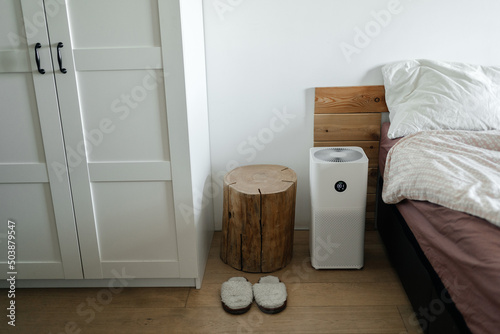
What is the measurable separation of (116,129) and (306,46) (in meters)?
1.12

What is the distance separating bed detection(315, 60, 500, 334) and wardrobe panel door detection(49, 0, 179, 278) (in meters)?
1.01

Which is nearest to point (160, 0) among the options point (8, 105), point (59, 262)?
point (8, 105)

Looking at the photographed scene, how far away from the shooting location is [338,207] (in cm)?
199

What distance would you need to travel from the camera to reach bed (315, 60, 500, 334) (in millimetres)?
1084

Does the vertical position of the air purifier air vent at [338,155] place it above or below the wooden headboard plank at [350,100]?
below

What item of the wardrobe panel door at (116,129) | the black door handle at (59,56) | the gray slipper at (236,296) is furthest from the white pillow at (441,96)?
the black door handle at (59,56)

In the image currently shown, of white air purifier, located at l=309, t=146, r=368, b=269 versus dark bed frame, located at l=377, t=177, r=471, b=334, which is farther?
white air purifier, located at l=309, t=146, r=368, b=269

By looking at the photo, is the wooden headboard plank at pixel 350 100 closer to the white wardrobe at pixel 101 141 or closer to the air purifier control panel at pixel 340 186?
the air purifier control panel at pixel 340 186

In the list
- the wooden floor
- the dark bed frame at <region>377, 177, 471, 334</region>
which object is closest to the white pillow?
the dark bed frame at <region>377, 177, 471, 334</region>

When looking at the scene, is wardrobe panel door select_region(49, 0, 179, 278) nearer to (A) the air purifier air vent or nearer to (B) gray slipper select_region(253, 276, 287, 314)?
(B) gray slipper select_region(253, 276, 287, 314)

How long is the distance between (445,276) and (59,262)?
1.63 metres

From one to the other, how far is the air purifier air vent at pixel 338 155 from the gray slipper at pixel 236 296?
2.32 ft

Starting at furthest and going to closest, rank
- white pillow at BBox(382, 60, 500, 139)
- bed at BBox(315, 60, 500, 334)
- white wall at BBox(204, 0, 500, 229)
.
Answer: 1. white wall at BBox(204, 0, 500, 229)
2. white pillow at BBox(382, 60, 500, 139)
3. bed at BBox(315, 60, 500, 334)

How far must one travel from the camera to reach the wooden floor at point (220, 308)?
1700 mm
